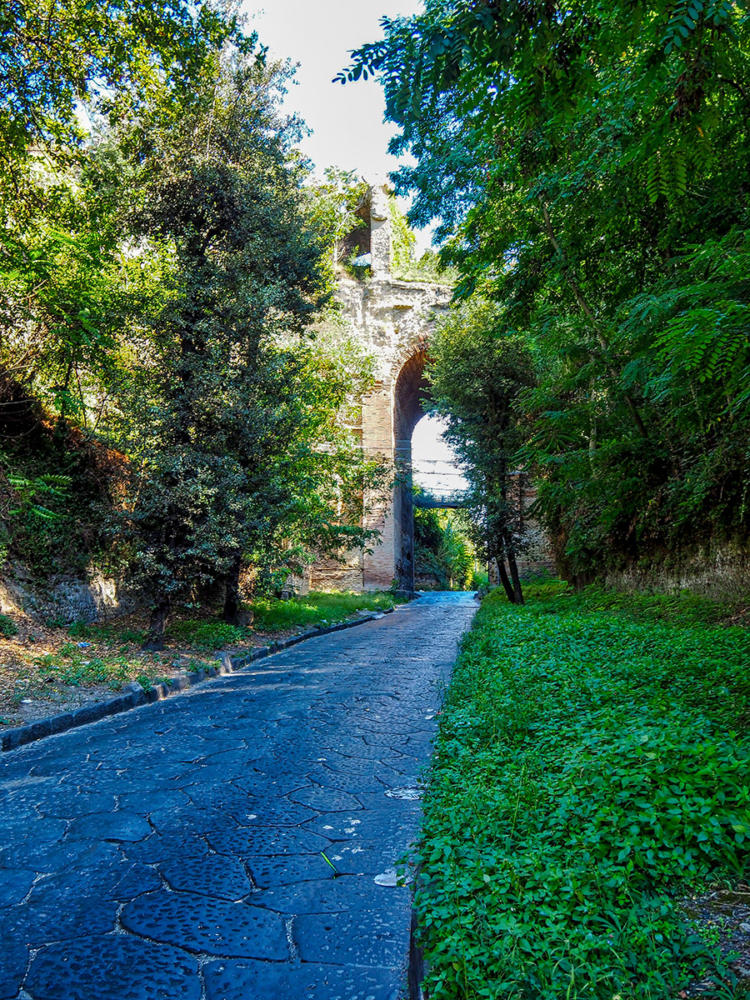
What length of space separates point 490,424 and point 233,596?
7.31 metres

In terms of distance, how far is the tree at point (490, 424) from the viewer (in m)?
13.1

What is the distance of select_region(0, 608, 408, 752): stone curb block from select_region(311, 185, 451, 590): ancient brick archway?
13.4m

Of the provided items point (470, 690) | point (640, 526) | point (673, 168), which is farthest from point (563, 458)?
point (673, 168)

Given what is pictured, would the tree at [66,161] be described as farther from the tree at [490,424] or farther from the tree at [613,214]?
the tree at [490,424]

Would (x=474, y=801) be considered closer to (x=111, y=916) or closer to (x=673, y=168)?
(x=111, y=916)

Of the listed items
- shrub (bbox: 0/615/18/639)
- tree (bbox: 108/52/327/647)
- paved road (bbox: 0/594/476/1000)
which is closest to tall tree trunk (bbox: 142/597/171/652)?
tree (bbox: 108/52/327/647)

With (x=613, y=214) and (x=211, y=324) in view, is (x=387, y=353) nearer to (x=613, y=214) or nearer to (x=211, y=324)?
(x=211, y=324)

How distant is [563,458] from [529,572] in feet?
43.1

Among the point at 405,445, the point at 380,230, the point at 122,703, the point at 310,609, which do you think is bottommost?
the point at 310,609

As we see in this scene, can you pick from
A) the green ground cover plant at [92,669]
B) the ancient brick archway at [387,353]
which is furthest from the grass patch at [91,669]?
the ancient brick archway at [387,353]

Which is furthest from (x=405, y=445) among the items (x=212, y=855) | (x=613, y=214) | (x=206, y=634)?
(x=212, y=855)

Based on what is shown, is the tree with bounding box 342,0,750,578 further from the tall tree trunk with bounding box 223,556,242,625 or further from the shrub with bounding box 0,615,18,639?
the shrub with bounding box 0,615,18,639

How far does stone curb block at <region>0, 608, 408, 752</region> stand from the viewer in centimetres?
446

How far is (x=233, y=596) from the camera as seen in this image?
998 cm
